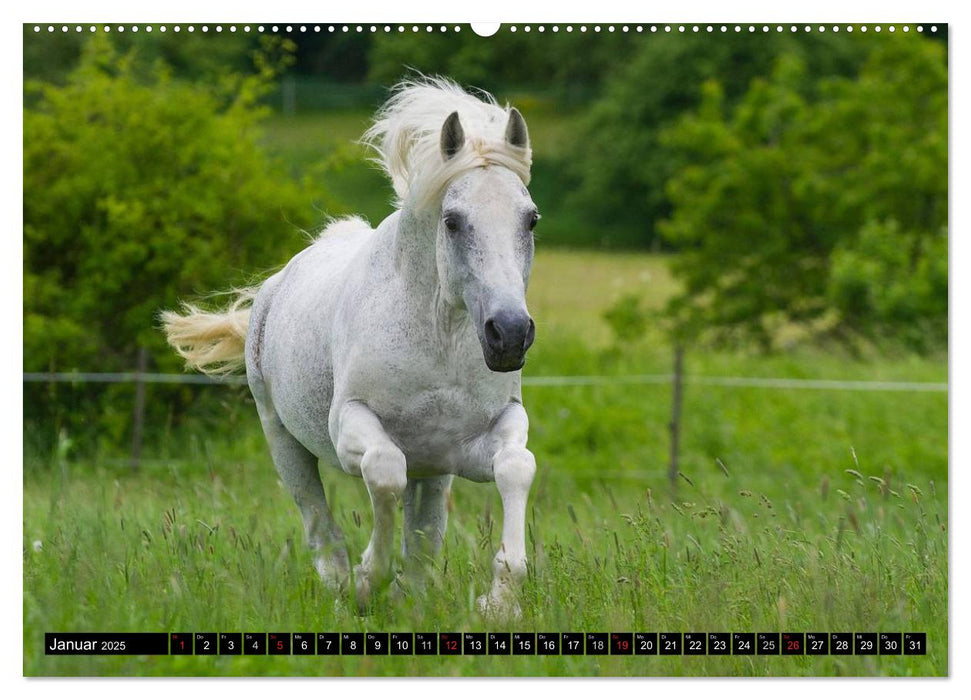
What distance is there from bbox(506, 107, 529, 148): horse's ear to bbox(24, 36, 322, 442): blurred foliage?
595cm

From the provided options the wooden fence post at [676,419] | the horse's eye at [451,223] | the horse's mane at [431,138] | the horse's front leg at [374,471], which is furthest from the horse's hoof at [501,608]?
the wooden fence post at [676,419]

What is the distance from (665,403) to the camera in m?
15.4

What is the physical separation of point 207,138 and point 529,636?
808 centimetres

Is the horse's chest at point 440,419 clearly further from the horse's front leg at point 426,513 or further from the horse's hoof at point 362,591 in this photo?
the horse's front leg at point 426,513

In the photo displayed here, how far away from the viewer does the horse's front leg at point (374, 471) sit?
194 inches

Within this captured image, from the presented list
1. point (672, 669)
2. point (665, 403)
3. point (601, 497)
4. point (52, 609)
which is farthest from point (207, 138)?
point (672, 669)

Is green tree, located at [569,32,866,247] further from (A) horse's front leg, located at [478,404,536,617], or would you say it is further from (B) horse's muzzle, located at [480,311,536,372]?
(B) horse's muzzle, located at [480,311,536,372]

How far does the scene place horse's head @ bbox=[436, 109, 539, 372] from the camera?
175 inches

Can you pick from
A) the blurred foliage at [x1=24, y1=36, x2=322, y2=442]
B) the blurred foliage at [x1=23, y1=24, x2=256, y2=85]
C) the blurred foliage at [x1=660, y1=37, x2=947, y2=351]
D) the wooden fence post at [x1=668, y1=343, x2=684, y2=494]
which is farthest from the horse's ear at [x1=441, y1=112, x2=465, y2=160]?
the blurred foliage at [x1=660, y1=37, x2=947, y2=351]

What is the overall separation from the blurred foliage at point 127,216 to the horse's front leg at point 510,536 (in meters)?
6.09

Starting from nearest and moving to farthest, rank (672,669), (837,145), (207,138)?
(672,669)
(207,138)
(837,145)

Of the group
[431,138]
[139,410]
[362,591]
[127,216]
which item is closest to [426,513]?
[362,591]

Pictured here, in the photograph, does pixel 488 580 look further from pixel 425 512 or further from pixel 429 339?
pixel 425 512

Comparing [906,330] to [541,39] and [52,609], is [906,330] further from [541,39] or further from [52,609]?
[52,609]
